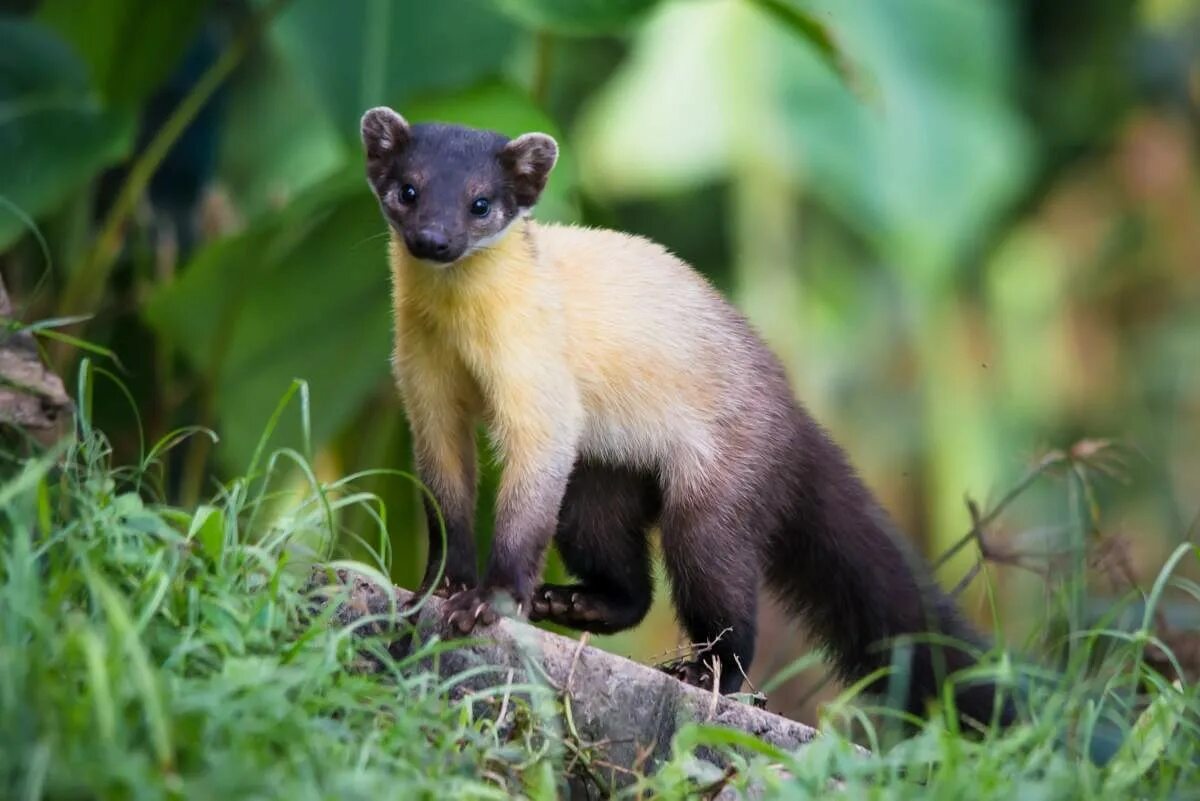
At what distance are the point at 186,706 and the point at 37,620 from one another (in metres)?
0.27

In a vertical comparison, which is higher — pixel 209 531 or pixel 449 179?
pixel 449 179

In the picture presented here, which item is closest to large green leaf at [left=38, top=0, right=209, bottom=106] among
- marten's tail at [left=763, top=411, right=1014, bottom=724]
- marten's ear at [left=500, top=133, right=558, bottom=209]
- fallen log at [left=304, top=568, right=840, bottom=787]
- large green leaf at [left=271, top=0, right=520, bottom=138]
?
large green leaf at [left=271, top=0, right=520, bottom=138]

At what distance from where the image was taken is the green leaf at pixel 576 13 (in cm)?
533

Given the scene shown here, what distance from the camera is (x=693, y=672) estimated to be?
13.9 feet

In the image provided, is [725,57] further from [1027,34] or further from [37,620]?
[37,620]

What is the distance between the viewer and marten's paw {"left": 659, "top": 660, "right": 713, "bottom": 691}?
420cm

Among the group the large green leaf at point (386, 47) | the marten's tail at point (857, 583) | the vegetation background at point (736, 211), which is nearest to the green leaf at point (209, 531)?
the vegetation background at point (736, 211)

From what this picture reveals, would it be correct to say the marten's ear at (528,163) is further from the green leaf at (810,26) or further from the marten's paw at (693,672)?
the green leaf at (810,26)

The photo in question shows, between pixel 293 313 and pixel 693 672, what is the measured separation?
6.96 ft

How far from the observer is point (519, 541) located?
12.9ft

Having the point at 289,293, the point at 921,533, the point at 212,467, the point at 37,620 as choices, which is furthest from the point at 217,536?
the point at 921,533

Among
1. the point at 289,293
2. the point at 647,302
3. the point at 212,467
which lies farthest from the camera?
the point at 212,467

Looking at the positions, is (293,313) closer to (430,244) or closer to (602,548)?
(602,548)

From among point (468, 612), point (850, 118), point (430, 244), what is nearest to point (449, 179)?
point (430, 244)
